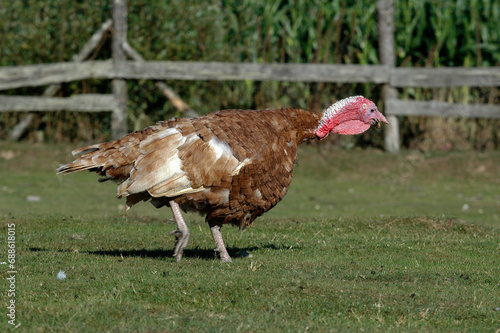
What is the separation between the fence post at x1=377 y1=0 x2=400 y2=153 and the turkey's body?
31.9 ft

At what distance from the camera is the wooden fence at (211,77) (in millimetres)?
17312

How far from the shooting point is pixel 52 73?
17484 mm

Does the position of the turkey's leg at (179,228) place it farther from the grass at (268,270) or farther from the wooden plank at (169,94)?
the wooden plank at (169,94)

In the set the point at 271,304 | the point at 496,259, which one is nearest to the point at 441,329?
the point at 271,304

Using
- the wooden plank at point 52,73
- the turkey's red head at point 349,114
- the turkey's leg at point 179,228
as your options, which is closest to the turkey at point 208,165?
the turkey's leg at point 179,228

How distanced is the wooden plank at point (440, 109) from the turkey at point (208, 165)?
9.31m

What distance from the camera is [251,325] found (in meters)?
6.16

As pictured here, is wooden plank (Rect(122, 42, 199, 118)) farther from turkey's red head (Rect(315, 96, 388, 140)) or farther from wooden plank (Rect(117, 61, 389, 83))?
turkey's red head (Rect(315, 96, 388, 140))

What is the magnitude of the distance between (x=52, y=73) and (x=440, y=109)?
8.28 m

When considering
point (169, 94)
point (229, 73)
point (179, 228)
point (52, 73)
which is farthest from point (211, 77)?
point (179, 228)

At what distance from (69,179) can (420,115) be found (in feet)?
24.9

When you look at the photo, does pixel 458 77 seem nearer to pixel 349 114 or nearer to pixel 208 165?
pixel 349 114

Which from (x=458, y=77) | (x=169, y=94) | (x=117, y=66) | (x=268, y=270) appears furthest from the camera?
(x=169, y=94)

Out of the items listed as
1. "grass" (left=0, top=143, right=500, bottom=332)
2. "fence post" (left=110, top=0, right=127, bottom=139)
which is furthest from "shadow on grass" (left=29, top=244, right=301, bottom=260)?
"fence post" (left=110, top=0, right=127, bottom=139)
